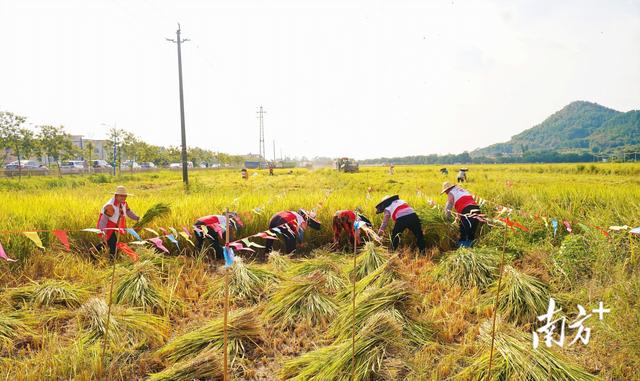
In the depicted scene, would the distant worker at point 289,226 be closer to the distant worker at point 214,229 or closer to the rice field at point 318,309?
the rice field at point 318,309

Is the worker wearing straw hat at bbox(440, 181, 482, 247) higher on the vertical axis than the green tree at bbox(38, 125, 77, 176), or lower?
lower

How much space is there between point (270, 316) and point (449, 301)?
1829mm

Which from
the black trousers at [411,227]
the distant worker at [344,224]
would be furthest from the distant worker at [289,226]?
the black trousers at [411,227]

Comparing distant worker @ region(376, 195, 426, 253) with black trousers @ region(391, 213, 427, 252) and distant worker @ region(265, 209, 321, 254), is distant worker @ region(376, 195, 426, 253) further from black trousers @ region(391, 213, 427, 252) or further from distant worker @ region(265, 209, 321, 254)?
distant worker @ region(265, 209, 321, 254)

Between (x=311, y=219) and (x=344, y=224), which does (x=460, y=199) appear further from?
(x=311, y=219)

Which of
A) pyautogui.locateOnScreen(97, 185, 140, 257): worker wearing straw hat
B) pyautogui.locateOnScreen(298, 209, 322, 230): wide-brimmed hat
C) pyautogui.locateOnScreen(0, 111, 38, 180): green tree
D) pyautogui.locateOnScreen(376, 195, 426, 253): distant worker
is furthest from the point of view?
pyautogui.locateOnScreen(0, 111, 38, 180): green tree

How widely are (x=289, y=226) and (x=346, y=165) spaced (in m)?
28.1

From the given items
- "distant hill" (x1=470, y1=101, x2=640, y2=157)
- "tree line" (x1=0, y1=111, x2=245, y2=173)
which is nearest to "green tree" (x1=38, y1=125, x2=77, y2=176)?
"tree line" (x1=0, y1=111, x2=245, y2=173)

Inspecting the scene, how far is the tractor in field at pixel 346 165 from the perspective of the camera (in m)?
33.0

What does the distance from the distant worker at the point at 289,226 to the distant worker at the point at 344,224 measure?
1.08ft

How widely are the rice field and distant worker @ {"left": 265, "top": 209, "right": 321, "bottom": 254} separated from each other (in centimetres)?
22

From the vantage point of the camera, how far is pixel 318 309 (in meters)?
3.26

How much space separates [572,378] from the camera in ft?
7.13

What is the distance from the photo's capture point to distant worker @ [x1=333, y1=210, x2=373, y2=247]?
551 cm
